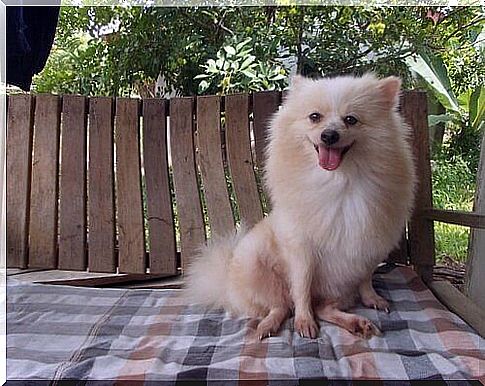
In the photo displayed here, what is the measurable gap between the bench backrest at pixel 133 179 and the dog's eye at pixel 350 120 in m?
0.26

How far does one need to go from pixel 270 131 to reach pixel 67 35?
0.47 meters

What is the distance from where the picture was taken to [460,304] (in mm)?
1119

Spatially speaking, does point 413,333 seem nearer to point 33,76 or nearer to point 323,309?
point 323,309

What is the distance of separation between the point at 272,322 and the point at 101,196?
0.51 metres

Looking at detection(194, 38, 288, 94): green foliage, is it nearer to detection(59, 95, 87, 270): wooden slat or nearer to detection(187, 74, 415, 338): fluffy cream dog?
detection(187, 74, 415, 338): fluffy cream dog

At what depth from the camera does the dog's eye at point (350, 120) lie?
38.6 inches

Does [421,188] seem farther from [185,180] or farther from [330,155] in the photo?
[185,180]

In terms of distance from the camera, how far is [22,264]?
1237 mm

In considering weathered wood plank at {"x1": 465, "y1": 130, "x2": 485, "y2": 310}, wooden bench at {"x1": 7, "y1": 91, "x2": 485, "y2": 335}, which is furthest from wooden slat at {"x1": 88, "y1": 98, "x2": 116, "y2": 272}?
weathered wood plank at {"x1": 465, "y1": 130, "x2": 485, "y2": 310}

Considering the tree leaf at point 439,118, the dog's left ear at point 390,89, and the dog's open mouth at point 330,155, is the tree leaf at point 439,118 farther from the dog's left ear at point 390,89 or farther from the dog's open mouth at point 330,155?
Result: the dog's open mouth at point 330,155

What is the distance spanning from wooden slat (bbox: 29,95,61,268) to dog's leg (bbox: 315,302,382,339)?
0.63 metres

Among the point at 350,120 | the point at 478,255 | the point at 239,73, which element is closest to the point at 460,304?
the point at 478,255

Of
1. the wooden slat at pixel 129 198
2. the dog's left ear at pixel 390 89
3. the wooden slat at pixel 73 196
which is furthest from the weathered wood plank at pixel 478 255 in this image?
the wooden slat at pixel 73 196

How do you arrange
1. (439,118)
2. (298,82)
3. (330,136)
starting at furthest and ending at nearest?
1. (439,118)
2. (298,82)
3. (330,136)
